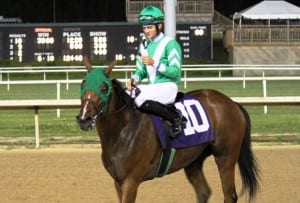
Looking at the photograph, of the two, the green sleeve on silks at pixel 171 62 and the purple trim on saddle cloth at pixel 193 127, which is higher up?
the green sleeve on silks at pixel 171 62

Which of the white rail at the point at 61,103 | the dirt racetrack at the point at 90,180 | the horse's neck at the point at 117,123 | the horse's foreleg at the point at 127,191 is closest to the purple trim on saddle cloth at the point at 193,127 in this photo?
the horse's neck at the point at 117,123

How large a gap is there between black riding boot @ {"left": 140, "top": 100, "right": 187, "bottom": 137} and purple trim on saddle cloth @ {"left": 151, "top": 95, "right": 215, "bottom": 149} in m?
0.06

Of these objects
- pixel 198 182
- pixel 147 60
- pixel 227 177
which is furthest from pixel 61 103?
pixel 147 60

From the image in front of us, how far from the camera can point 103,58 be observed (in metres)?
23.6

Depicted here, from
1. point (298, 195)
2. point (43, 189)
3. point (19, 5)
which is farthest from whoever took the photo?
point (19, 5)

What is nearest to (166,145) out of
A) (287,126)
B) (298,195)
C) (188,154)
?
(188,154)

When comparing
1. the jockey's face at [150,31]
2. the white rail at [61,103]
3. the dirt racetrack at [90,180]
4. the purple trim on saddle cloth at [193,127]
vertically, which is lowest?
the dirt racetrack at [90,180]

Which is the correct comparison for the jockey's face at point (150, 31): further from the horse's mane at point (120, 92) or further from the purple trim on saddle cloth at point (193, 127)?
the purple trim on saddle cloth at point (193, 127)

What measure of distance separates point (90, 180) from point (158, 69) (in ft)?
9.82

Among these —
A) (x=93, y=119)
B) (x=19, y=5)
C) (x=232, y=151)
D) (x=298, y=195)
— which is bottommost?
(x=298, y=195)

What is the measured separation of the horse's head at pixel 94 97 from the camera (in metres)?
4.19

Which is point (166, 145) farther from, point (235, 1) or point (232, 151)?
point (235, 1)

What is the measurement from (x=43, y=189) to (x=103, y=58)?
1689 cm

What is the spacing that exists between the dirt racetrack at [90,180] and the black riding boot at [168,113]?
161cm
